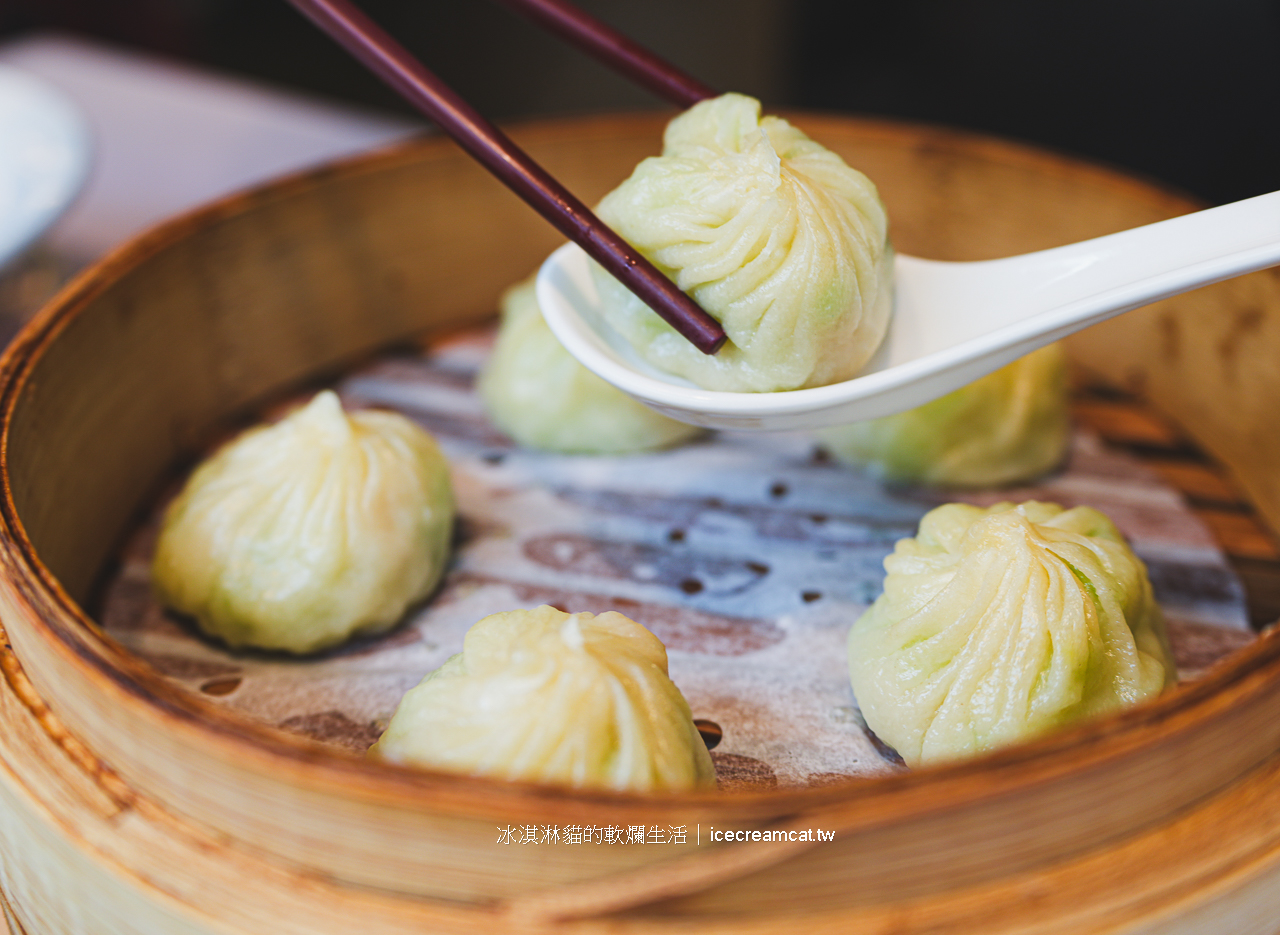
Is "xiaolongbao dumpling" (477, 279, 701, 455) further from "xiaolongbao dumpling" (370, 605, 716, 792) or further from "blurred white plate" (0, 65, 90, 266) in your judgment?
"blurred white plate" (0, 65, 90, 266)

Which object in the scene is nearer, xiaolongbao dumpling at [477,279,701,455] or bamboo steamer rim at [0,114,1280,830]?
bamboo steamer rim at [0,114,1280,830]

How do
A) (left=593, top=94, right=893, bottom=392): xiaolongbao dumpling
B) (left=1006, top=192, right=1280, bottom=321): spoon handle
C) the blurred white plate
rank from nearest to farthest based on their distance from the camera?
(left=1006, top=192, right=1280, bottom=321): spoon handle, (left=593, top=94, right=893, bottom=392): xiaolongbao dumpling, the blurred white plate

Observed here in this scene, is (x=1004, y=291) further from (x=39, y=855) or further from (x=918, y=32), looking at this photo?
(x=918, y=32)

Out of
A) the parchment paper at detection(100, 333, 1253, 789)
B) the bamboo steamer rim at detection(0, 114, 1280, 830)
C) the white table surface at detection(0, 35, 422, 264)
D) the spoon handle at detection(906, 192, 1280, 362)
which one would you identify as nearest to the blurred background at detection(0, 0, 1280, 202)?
the white table surface at detection(0, 35, 422, 264)

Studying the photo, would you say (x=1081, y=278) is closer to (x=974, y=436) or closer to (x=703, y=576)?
(x=974, y=436)

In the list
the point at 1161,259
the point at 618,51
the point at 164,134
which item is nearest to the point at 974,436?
the point at 1161,259

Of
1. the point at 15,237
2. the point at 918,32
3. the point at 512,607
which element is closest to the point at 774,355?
the point at 512,607

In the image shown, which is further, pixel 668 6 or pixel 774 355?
pixel 668 6
